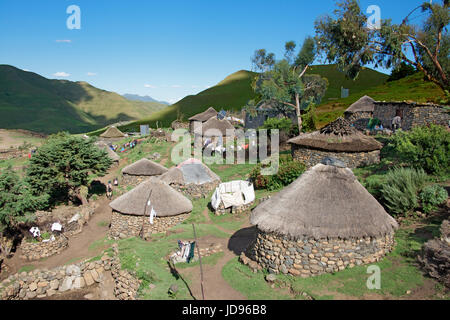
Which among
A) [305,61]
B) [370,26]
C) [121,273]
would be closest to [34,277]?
[121,273]

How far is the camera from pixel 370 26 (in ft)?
62.2

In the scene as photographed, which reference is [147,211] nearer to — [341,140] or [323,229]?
[323,229]

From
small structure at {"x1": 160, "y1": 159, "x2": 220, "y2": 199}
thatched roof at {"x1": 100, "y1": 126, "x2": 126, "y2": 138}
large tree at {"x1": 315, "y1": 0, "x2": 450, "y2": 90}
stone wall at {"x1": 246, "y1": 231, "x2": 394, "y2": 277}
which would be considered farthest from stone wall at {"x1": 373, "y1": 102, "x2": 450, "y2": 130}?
thatched roof at {"x1": 100, "y1": 126, "x2": 126, "y2": 138}

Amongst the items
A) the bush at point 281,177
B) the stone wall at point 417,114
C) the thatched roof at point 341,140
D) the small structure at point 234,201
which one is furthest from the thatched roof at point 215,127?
the small structure at point 234,201

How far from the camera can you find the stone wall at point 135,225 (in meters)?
16.5

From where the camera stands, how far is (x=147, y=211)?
54.1 feet

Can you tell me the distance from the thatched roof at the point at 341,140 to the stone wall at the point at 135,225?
10.3 meters

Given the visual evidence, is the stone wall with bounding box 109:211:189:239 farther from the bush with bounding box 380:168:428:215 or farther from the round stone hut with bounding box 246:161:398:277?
the bush with bounding box 380:168:428:215

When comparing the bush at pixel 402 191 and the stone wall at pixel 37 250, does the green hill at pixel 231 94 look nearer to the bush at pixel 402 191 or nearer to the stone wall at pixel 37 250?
the stone wall at pixel 37 250

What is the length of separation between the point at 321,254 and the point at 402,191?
5434mm

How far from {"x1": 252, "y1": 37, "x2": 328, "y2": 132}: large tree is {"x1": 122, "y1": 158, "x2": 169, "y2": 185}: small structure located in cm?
1403

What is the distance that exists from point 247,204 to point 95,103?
165919 millimetres

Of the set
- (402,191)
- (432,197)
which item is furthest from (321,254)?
(432,197)
